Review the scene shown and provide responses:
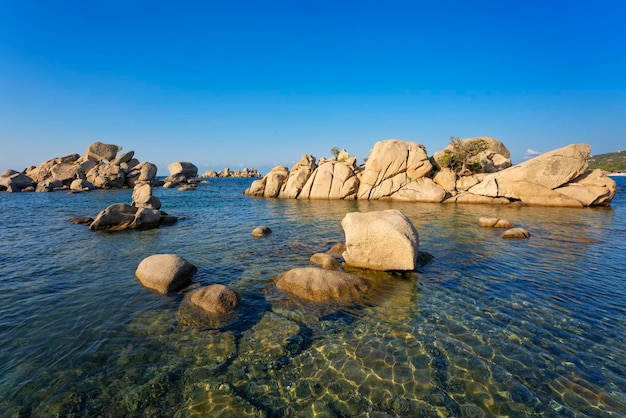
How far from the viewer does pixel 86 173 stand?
75.9 m

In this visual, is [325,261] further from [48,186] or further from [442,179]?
[48,186]

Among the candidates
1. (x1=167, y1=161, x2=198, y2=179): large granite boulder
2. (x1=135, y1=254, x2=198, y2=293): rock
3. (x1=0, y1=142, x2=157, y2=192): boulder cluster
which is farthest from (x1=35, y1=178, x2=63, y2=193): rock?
(x1=135, y1=254, x2=198, y2=293): rock

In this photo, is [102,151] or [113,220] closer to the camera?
[113,220]


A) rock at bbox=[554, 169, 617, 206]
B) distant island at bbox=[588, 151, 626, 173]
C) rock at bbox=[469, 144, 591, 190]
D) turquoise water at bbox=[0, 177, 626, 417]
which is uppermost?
distant island at bbox=[588, 151, 626, 173]

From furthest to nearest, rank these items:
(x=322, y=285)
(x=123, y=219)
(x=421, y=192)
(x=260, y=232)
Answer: (x=421, y=192) < (x=123, y=219) < (x=260, y=232) < (x=322, y=285)

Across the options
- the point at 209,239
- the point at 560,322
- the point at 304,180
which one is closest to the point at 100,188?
the point at 304,180

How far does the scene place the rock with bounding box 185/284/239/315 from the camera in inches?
381

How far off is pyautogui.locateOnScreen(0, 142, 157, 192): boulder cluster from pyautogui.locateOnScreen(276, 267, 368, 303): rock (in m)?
73.8

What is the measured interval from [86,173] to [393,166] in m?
78.7

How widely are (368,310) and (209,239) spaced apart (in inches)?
557

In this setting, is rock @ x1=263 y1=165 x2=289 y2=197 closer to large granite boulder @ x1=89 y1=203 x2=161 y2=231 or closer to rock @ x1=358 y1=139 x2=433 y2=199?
rock @ x1=358 y1=139 x2=433 y2=199

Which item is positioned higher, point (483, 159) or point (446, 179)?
point (483, 159)

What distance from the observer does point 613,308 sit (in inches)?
382

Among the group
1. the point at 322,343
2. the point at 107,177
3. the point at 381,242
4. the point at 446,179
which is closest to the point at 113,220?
the point at 381,242
